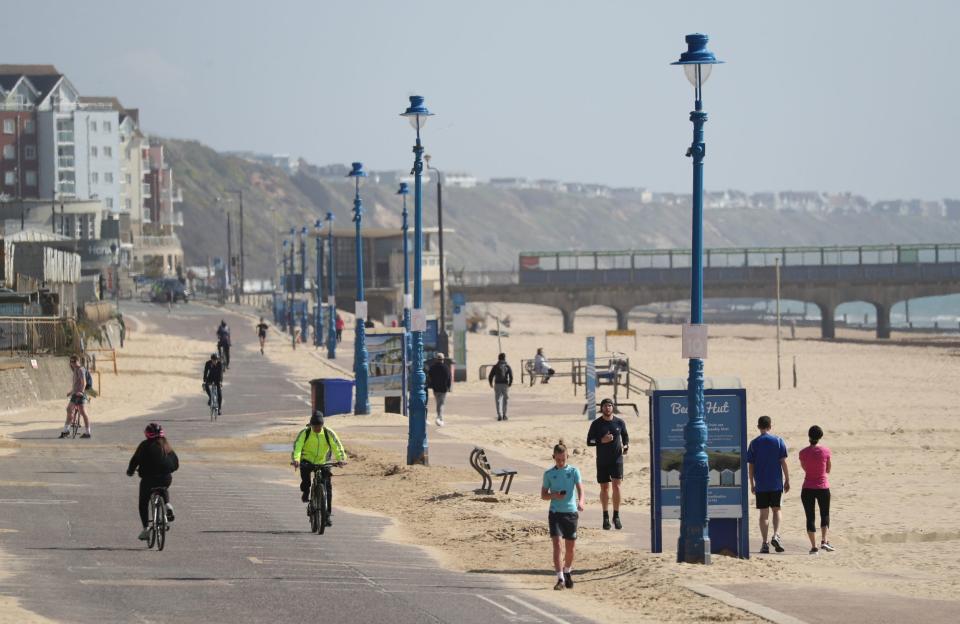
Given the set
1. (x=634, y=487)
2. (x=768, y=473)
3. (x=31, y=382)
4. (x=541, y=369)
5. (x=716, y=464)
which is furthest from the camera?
(x=541, y=369)

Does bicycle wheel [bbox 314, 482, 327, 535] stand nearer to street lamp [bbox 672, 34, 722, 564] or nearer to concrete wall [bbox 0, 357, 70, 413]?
street lamp [bbox 672, 34, 722, 564]

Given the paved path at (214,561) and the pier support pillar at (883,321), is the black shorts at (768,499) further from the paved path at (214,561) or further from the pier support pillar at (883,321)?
the pier support pillar at (883,321)

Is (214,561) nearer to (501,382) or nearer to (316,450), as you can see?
(316,450)

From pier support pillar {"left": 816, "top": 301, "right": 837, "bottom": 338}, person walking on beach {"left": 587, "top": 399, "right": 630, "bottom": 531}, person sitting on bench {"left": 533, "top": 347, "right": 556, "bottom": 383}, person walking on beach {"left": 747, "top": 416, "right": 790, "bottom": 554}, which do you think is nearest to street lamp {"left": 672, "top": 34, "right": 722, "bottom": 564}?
person walking on beach {"left": 747, "top": 416, "right": 790, "bottom": 554}

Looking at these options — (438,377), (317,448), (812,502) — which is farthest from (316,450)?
(438,377)

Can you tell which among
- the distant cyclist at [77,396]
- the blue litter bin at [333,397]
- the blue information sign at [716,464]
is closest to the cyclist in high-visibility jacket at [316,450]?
the blue information sign at [716,464]

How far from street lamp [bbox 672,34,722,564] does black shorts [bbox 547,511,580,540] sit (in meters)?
1.63

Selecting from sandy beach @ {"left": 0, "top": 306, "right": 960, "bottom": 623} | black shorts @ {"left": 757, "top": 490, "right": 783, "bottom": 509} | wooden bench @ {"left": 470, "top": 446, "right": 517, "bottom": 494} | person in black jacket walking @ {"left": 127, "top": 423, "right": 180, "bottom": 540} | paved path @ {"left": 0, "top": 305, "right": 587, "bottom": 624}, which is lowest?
sandy beach @ {"left": 0, "top": 306, "right": 960, "bottom": 623}

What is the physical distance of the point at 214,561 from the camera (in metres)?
19.1

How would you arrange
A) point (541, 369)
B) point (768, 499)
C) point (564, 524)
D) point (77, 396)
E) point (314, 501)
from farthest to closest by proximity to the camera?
point (541, 369) < point (77, 396) < point (314, 501) < point (768, 499) < point (564, 524)

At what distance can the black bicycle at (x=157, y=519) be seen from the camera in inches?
775

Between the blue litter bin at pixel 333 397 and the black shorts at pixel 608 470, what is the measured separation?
19.5 metres

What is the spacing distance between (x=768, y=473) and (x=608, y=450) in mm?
2710

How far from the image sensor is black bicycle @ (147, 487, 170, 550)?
19688 millimetres
